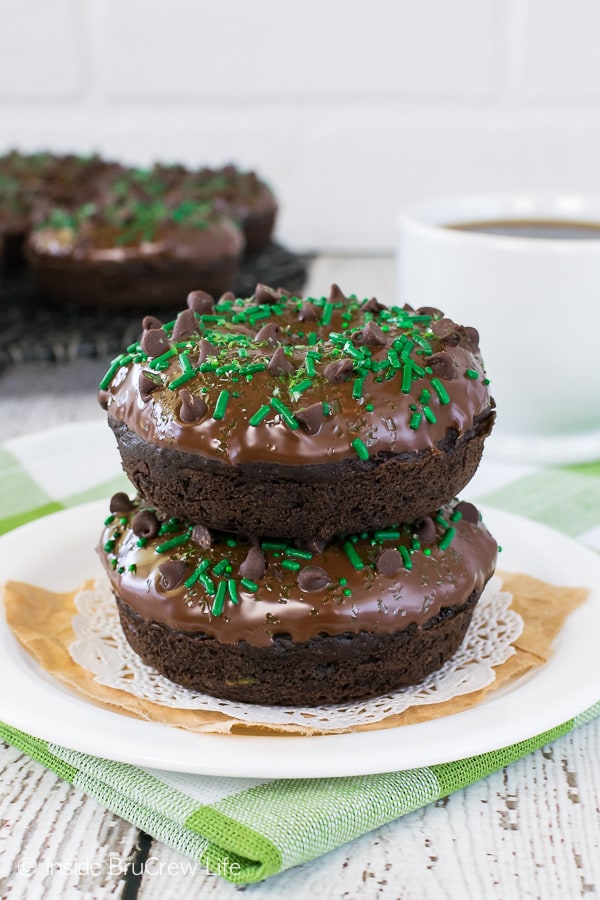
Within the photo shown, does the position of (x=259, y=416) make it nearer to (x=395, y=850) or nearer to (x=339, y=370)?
(x=339, y=370)

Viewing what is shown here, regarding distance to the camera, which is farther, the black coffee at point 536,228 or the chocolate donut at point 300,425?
the black coffee at point 536,228

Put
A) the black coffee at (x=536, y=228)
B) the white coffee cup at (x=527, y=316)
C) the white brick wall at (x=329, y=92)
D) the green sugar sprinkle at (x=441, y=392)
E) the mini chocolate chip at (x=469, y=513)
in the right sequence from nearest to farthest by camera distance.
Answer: the green sugar sprinkle at (x=441, y=392) → the mini chocolate chip at (x=469, y=513) → the white coffee cup at (x=527, y=316) → the black coffee at (x=536, y=228) → the white brick wall at (x=329, y=92)

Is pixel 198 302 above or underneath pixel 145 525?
above

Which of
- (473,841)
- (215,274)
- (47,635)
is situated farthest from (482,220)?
(473,841)

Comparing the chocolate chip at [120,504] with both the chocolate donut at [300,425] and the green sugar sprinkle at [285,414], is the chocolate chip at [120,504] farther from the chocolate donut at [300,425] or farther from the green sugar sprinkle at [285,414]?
the green sugar sprinkle at [285,414]

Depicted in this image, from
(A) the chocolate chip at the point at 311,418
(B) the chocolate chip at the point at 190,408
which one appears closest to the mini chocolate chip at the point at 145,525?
Answer: (B) the chocolate chip at the point at 190,408

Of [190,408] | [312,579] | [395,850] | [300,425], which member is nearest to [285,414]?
[300,425]

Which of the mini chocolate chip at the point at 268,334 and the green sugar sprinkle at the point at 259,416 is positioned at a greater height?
the mini chocolate chip at the point at 268,334

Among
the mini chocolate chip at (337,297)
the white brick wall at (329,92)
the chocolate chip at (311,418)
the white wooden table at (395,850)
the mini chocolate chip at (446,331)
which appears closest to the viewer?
the white wooden table at (395,850)
